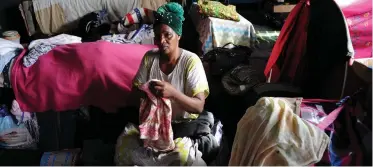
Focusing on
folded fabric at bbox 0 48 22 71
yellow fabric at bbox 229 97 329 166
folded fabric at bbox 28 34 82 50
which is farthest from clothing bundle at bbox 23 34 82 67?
yellow fabric at bbox 229 97 329 166

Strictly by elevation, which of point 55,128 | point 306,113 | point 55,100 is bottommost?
point 55,128

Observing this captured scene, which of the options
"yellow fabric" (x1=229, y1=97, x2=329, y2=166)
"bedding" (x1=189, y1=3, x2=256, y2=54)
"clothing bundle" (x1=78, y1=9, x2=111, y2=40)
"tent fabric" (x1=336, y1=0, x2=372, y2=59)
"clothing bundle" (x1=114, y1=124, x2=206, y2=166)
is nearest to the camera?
"yellow fabric" (x1=229, y1=97, x2=329, y2=166)

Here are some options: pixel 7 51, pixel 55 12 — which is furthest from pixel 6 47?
pixel 55 12

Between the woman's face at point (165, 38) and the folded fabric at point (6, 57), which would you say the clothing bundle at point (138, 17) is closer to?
the folded fabric at point (6, 57)

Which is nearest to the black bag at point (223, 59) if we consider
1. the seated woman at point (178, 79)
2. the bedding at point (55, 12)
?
the seated woman at point (178, 79)

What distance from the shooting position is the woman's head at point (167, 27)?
5.43ft

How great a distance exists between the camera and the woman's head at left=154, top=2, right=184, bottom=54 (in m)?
1.65

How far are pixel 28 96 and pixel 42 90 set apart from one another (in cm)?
10

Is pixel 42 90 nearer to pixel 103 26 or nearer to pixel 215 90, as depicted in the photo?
pixel 215 90

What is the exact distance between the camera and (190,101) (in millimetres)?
1563

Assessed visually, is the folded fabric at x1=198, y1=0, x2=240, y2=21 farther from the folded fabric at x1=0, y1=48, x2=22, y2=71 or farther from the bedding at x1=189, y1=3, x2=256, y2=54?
the folded fabric at x1=0, y1=48, x2=22, y2=71

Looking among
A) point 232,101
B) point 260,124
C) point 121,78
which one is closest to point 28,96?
point 121,78

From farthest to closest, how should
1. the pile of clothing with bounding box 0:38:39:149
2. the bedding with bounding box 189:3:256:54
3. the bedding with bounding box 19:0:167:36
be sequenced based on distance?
the bedding with bounding box 19:0:167:36 → the bedding with bounding box 189:3:256:54 → the pile of clothing with bounding box 0:38:39:149

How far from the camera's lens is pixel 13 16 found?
396cm
